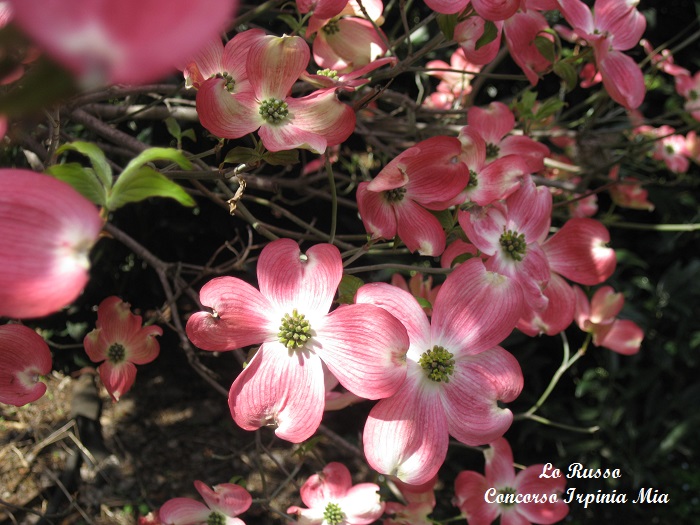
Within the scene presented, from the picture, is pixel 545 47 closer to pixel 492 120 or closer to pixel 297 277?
pixel 492 120

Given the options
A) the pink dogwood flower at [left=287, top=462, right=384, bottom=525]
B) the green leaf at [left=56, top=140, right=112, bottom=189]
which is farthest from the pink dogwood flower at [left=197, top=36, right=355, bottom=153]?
the pink dogwood flower at [left=287, top=462, right=384, bottom=525]

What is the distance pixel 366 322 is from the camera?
46 cm

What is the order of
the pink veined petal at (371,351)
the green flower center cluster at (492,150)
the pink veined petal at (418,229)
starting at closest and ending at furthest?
the pink veined petal at (371,351), the pink veined petal at (418,229), the green flower center cluster at (492,150)

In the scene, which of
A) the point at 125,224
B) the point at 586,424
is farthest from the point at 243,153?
the point at 586,424

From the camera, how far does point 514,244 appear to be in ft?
2.06

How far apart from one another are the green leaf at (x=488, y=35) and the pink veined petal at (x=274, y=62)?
0.19 metres

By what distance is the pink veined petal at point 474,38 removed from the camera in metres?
0.61

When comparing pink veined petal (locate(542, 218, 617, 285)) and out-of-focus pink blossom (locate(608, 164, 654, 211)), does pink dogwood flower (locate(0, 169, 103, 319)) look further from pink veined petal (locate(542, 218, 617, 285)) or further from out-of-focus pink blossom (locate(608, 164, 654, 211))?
out-of-focus pink blossom (locate(608, 164, 654, 211))

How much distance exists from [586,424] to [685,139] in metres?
0.82

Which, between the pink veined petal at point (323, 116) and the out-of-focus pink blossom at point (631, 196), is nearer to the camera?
the pink veined petal at point (323, 116)

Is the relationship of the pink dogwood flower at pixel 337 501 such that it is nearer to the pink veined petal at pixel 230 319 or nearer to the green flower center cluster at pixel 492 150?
the pink veined petal at pixel 230 319

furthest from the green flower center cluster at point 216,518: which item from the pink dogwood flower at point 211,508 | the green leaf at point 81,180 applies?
the green leaf at point 81,180

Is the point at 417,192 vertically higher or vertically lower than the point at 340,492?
higher

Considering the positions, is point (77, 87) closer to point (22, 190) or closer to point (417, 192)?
point (22, 190)
